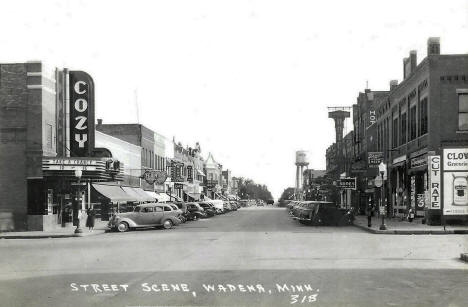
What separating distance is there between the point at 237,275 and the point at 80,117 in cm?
2683

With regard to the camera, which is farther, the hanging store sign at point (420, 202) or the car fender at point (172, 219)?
the hanging store sign at point (420, 202)

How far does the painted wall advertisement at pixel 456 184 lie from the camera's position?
3406 centimetres

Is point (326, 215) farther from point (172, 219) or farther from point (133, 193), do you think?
point (133, 193)

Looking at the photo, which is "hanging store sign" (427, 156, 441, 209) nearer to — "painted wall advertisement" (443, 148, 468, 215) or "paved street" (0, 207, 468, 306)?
"painted wall advertisement" (443, 148, 468, 215)

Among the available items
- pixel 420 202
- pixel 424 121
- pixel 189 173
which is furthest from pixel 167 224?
pixel 189 173

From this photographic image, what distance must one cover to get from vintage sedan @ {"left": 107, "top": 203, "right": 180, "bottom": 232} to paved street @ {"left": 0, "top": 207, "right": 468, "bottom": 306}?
1276 centimetres

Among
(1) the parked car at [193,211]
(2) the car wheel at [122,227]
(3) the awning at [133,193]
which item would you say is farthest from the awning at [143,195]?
(2) the car wheel at [122,227]

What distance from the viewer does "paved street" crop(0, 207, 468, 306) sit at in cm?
1085

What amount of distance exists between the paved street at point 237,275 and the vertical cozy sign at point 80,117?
54.0 feet

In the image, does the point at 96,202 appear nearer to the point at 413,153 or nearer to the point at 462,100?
the point at 413,153

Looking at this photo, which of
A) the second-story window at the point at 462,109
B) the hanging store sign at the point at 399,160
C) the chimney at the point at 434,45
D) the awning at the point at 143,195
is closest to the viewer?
the second-story window at the point at 462,109

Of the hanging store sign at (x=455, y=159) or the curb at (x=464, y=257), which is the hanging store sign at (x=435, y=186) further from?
the curb at (x=464, y=257)

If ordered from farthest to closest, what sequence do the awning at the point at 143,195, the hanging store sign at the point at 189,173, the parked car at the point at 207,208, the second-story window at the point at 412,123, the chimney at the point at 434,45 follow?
the hanging store sign at the point at 189,173, the parked car at the point at 207,208, the awning at the point at 143,195, the second-story window at the point at 412,123, the chimney at the point at 434,45

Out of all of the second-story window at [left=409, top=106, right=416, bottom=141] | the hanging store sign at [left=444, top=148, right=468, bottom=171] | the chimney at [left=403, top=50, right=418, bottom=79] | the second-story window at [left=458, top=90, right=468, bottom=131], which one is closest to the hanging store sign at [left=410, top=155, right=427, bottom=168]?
the hanging store sign at [left=444, top=148, right=468, bottom=171]
